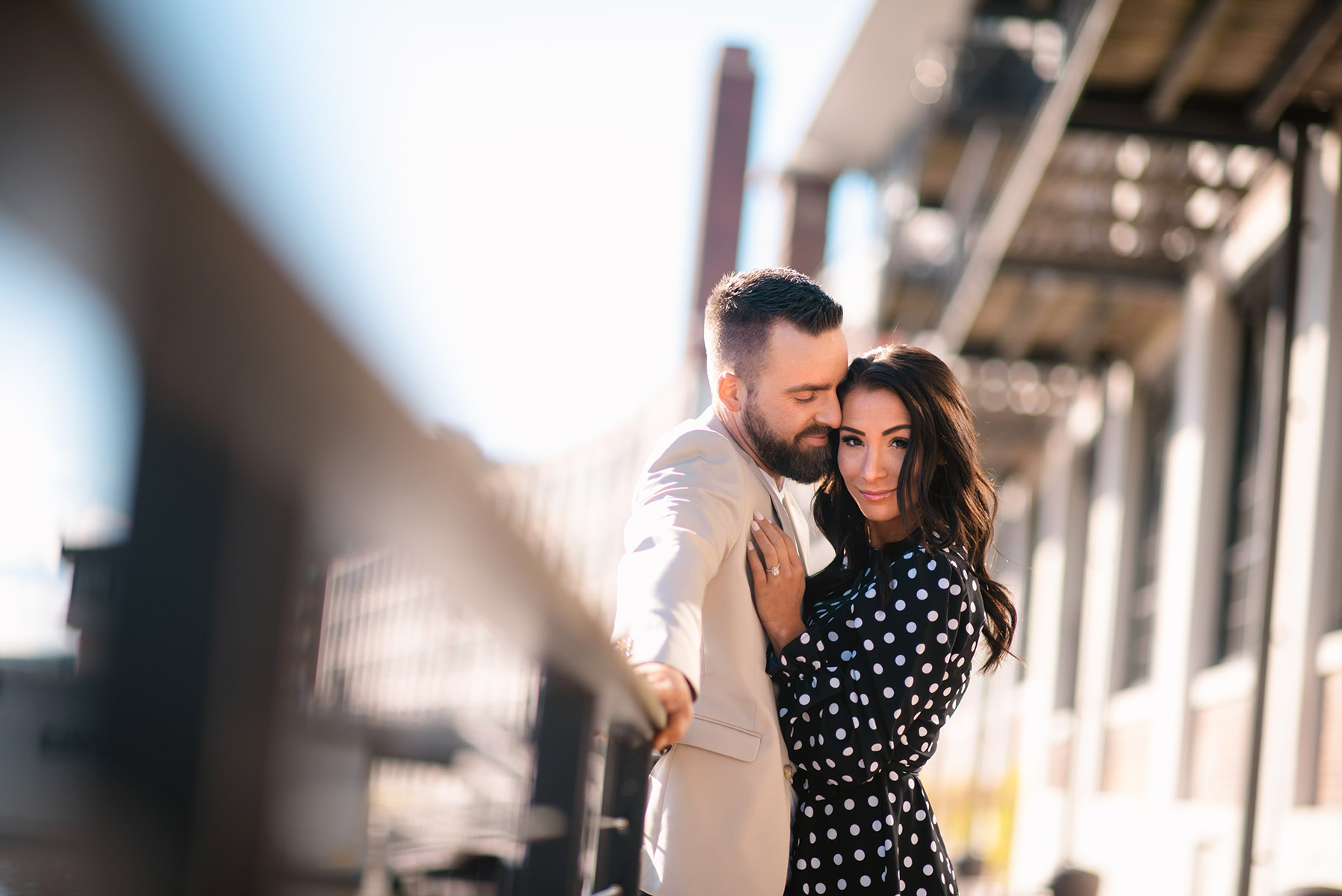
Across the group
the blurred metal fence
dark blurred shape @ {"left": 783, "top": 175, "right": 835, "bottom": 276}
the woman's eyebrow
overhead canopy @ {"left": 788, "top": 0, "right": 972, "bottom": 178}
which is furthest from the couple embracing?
dark blurred shape @ {"left": 783, "top": 175, "right": 835, "bottom": 276}

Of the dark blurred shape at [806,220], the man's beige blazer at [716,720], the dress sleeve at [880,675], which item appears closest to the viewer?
the man's beige blazer at [716,720]

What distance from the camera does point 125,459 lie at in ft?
1.57

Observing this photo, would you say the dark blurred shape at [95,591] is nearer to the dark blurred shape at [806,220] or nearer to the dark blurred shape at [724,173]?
the dark blurred shape at [724,173]

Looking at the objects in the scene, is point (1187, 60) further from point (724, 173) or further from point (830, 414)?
point (724, 173)

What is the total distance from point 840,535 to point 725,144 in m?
26.0

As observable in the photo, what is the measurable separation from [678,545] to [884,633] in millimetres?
633

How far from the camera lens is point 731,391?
289cm

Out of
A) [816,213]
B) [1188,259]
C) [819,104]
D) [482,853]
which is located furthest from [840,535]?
[816,213]

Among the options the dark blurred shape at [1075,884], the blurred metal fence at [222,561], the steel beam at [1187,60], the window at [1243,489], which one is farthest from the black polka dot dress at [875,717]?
the window at [1243,489]

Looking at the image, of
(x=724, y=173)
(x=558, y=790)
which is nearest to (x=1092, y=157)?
(x=558, y=790)

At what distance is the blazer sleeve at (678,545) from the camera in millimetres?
2137

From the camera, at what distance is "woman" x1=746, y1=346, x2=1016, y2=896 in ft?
8.71

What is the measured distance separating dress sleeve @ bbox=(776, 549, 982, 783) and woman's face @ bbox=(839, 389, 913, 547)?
0.25 metres

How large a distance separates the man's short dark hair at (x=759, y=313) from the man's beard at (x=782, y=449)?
103mm
